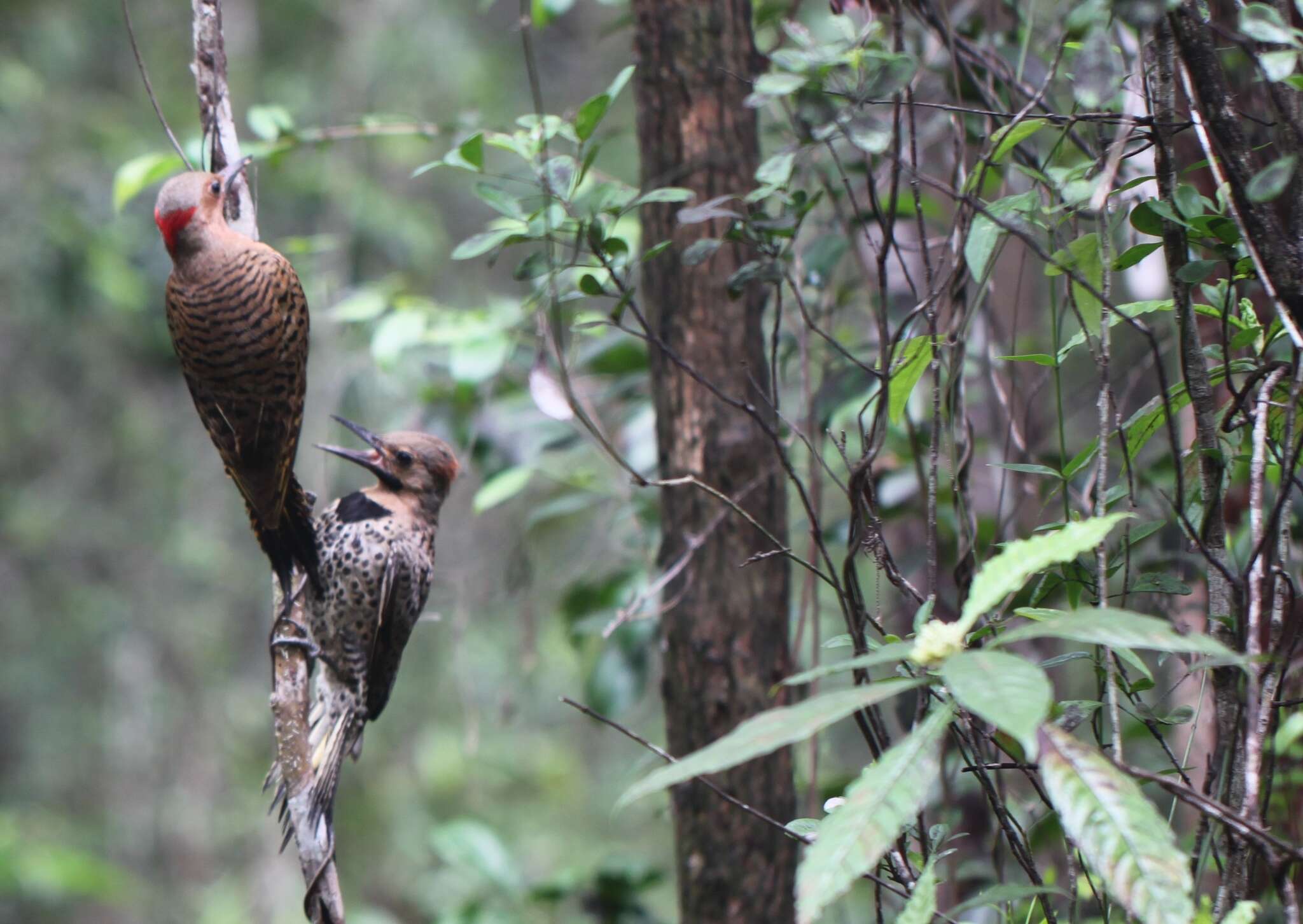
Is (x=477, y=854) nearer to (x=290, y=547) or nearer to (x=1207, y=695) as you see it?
(x=290, y=547)

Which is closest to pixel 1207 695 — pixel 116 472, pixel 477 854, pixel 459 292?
pixel 477 854

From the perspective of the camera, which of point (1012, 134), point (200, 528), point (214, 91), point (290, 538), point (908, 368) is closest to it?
point (1012, 134)

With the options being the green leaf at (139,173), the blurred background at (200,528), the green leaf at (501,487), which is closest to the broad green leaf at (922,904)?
the green leaf at (501,487)

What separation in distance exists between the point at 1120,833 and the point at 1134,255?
86cm

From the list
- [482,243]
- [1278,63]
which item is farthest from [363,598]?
[1278,63]

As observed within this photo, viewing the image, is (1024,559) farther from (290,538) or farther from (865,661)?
(290,538)

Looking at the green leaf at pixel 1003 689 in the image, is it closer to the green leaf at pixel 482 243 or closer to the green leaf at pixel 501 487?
the green leaf at pixel 482 243

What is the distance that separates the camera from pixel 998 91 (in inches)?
90.4

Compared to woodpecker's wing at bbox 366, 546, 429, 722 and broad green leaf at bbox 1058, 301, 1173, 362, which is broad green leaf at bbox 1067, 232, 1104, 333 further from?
woodpecker's wing at bbox 366, 546, 429, 722

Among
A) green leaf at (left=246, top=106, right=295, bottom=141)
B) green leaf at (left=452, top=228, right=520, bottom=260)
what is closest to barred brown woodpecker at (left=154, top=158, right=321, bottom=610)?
green leaf at (left=452, top=228, right=520, bottom=260)

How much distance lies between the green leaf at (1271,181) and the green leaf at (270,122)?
214 cm

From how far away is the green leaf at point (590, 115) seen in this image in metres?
1.75

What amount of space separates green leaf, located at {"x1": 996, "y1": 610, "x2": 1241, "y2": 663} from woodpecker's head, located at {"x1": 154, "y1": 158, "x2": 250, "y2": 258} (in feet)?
4.53

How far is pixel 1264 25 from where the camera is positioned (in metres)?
1.06
